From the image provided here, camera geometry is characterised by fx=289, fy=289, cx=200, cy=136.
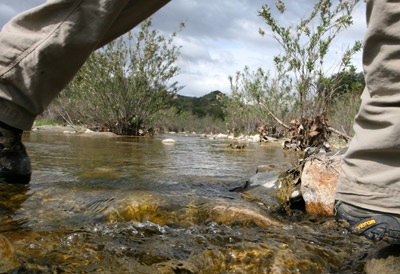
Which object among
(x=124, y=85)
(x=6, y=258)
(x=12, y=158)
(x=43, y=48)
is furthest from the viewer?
(x=124, y=85)

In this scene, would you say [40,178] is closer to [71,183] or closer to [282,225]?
[71,183]

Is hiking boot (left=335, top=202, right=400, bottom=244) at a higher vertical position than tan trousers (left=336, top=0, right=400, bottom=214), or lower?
lower

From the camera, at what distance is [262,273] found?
3.18ft

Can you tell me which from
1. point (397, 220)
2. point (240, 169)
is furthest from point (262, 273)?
point (240, 169)

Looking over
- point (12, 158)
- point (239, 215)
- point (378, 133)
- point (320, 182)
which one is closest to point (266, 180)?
point (320, 182)

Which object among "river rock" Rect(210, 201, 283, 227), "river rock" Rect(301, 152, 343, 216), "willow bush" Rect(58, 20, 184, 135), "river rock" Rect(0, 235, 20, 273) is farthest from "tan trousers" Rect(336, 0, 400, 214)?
"willow bush" Rect(58, 20, 184, 135)

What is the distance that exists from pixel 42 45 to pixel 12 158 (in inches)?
25.8

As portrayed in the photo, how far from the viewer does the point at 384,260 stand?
0.94 metres

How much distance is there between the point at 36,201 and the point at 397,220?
1572 mm

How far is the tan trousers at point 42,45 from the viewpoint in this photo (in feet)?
4.43

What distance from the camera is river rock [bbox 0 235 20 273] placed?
2.52 ft

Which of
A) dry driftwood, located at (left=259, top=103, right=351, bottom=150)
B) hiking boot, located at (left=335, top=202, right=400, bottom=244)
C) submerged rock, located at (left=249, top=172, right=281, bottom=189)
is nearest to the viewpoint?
hiking boot, located at (left=335, top=202, right=400, bottom=244)

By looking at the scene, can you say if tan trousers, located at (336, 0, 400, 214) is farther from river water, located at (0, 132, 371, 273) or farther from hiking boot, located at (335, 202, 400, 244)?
river water, located at (0, 132, 371, 273)

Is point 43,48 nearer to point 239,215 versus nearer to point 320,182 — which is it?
point 239,215
